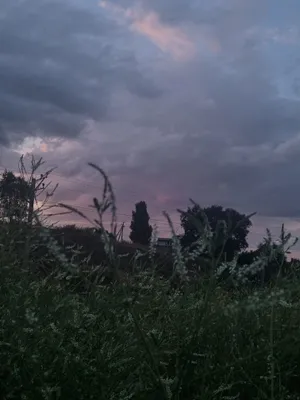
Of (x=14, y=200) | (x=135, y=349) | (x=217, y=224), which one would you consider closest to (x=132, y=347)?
(x=135, y=349)

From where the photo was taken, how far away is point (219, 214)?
6789 mm

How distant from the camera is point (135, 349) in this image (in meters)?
3.29

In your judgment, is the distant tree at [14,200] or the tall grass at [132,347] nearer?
the tall grass at [132,347]

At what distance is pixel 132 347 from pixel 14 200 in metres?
2.72

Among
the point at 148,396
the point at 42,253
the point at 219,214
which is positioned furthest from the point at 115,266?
the point at 219,214

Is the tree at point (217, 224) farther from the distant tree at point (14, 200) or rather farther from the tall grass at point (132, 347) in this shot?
the distant tree at point (14, 200)

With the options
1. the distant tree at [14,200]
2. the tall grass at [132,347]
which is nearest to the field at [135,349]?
the tall grass at [132,347]

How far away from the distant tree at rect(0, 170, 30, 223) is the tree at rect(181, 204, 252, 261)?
1.21m

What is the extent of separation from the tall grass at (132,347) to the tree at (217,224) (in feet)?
0.63

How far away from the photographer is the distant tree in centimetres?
501

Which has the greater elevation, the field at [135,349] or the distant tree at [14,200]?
the distant tree at [14,200]

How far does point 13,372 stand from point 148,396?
2.24 ft

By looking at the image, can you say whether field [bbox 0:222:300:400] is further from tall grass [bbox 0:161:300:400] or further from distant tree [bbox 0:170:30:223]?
distant tree [bbox 0:170:30:223]

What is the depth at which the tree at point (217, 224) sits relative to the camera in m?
3.12
